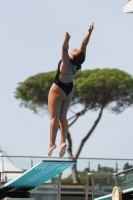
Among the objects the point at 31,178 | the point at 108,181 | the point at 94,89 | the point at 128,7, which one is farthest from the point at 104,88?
the point at 31,178

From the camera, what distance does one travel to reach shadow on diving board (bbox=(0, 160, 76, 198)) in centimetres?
1558

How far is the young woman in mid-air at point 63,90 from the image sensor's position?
47.3 feet

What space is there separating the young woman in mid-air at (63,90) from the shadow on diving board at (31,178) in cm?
85

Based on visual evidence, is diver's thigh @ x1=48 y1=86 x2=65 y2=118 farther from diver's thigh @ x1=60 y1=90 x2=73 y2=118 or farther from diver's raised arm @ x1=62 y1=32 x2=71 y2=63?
diver's raised arm @ x1=62 y1=32 x2=71 y2=63

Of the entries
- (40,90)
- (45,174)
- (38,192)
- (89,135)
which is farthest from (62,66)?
(40,90)

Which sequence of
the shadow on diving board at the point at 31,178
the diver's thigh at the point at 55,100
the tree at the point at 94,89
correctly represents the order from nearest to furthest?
the diver's thigh at the point at 55,100
the shadow on diving board at the point at 31,178
the tree at the point at 94,89

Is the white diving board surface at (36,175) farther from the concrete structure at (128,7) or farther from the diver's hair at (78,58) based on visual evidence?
the concrete structure at (128,7)

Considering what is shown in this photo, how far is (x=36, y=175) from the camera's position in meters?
16.2

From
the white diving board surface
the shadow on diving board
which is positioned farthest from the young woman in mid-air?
the shadow on diving board

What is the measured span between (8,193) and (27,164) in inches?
464

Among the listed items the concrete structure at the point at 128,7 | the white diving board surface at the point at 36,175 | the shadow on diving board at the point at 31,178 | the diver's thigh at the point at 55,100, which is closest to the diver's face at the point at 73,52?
the diver's thigh at the point at 55,100

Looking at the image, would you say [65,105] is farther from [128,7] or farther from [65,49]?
[128,7]

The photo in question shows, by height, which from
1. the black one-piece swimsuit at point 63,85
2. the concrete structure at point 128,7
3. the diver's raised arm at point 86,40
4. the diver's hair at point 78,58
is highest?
the concrete structure at point 128,7

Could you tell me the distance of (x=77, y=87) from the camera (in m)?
58.7
